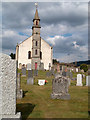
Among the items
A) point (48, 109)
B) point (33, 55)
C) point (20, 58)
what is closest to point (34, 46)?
point (33, 55)

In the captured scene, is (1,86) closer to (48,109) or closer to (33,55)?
(48,109)

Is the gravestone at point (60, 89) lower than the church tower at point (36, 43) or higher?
lower

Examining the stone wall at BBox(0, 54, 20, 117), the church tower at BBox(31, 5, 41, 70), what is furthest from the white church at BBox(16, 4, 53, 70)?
the stone wall at BBox(0, 54, 20, 117)

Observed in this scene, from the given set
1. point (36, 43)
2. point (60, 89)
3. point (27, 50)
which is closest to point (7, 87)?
point (60, 89)

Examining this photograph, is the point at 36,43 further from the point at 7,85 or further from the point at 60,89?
the point at 7,85

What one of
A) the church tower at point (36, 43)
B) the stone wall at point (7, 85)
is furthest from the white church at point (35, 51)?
the stone wall at point (7, 85)

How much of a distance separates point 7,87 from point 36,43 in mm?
32321

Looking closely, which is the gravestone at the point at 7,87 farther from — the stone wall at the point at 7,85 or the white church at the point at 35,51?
the white church at the point at 35,51

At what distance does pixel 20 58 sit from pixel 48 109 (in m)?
30.4

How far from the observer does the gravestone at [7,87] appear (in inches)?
157

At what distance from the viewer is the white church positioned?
3525 centimetres

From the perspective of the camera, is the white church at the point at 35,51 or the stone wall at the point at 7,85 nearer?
the stone wall at the point at 7,85

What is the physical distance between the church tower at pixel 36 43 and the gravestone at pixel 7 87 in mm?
30532

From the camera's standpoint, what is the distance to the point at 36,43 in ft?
118
